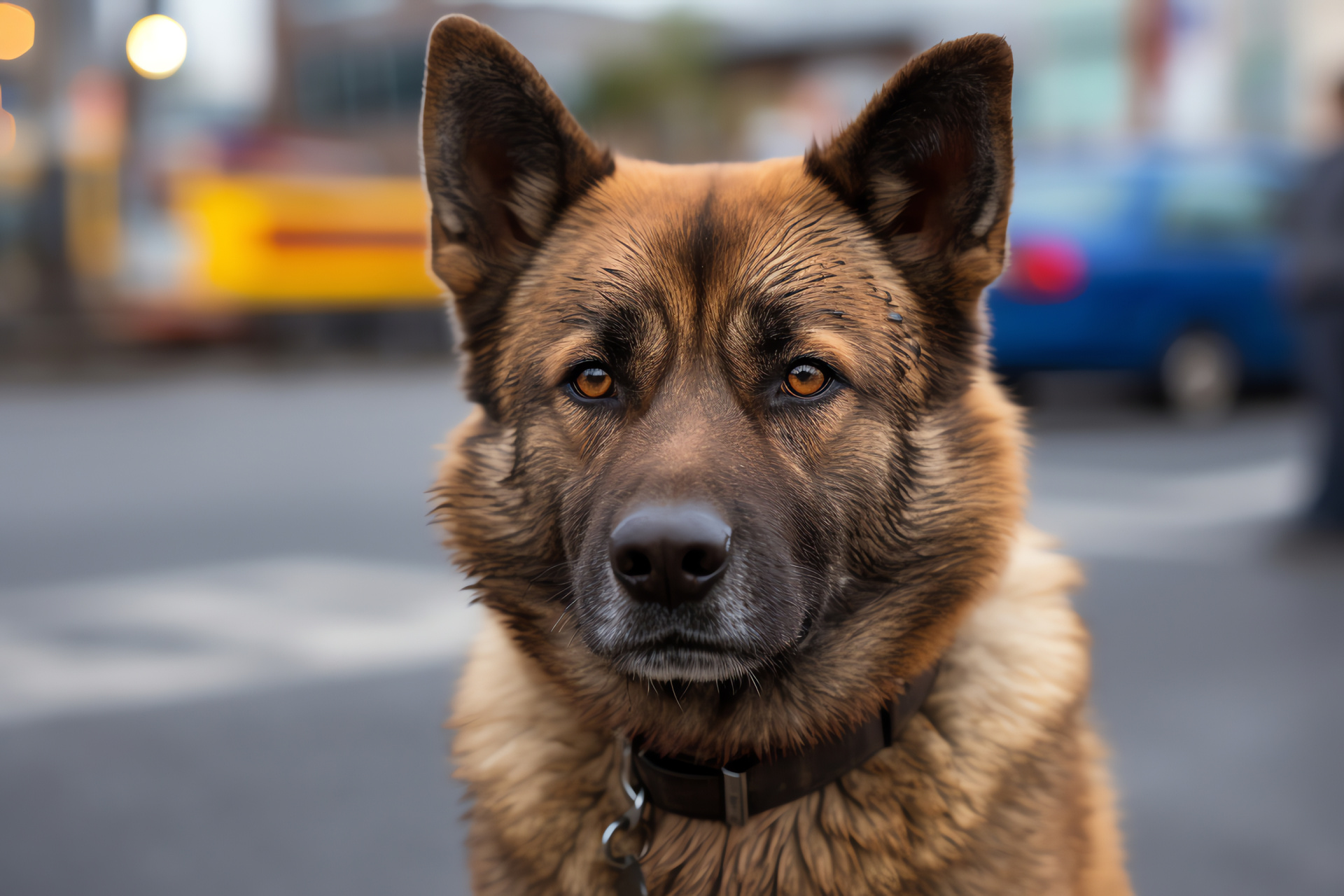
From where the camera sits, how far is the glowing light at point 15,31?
12914 millimetres

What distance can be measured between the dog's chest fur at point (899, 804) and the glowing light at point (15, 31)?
534 inches

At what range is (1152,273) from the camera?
9664mm

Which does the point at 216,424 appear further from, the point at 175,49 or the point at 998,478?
the point at 998,478

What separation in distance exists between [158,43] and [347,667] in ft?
35.4

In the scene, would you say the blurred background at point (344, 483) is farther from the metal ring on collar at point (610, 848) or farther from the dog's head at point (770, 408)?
the metal ring on collar at point (610, 848)

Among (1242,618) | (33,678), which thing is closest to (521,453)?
(33,678)

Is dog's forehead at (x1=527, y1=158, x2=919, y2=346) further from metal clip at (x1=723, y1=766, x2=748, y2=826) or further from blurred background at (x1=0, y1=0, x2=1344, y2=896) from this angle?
metal clip at (x1=723, y1=766, x2=748, y2=826)

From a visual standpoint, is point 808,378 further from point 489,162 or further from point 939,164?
point 489,162

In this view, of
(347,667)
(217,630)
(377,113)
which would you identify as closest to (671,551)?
(347,667)

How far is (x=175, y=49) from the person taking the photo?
41.2ft

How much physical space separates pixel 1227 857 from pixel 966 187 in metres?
2.29

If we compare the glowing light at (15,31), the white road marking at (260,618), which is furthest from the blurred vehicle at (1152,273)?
the glowing light at (15,31)

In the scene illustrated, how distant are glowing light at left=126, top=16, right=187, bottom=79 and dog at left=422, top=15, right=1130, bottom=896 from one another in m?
11.8

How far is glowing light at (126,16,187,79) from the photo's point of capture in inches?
497
